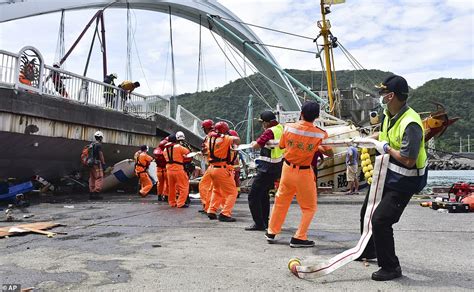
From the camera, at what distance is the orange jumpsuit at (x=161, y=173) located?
1035 cm

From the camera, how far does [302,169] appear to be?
179 inches

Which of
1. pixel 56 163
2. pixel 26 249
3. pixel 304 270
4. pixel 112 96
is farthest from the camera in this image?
pixel 112 96

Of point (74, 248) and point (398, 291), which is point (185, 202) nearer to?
point (74, 248)

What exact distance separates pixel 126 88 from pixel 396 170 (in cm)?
1235

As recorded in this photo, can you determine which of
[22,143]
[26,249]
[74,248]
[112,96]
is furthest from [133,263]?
[112,96]

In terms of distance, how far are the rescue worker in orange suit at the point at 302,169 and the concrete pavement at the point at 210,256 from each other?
0.35m

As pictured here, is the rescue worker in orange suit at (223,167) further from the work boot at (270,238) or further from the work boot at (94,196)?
the work boot at (94,196)

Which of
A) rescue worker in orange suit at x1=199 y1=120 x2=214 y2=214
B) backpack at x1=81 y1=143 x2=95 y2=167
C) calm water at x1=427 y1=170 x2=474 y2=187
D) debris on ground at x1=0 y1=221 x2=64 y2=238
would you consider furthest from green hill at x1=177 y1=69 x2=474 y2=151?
debris on ground at x1=0 y1=221 x2=64 y2=238

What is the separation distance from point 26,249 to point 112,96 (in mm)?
9568

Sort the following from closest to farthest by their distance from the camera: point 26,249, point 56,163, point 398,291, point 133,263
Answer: point 398,291 → point 133,263 → point 26,249 → point 56,163

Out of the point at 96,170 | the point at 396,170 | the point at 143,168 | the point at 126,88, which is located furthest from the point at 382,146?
the point at 126,88

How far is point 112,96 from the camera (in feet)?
43.7

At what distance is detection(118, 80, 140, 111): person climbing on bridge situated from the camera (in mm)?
13945

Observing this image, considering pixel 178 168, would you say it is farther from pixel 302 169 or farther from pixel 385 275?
pixel 385 275
